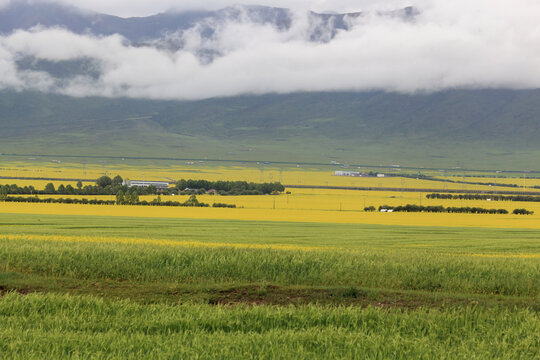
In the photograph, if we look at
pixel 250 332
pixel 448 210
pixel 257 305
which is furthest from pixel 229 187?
pixel 250 332

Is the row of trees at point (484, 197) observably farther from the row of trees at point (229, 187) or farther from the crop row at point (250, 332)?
the crop row at point (250, 332)

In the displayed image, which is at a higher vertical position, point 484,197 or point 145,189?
point 145,189

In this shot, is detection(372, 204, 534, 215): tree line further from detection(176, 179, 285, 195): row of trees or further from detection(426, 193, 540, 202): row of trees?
detection(176, 179, 285, 195): row of trees

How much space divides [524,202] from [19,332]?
4689 inches

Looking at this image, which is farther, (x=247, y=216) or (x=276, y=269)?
(x=247, y=216)

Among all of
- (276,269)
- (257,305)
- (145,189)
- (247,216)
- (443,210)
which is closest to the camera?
(257,305)

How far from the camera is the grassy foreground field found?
32.1 ft

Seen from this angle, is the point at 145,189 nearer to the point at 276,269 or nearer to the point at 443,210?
the point at 443,210

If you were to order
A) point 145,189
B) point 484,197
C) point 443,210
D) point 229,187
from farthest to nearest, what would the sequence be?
point 229,187 → point 484,197 → point 145,189 → point 443,210

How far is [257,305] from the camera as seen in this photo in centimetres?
1323

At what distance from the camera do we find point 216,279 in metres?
17.7

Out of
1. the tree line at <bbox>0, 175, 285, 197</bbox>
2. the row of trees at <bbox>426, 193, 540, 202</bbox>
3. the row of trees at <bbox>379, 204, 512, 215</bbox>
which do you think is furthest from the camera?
the row of trees at <bbox>426, 193, 540, 202</bbox>

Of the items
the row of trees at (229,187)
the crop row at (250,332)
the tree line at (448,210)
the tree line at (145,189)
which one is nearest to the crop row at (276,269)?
the crop row at (250,332)

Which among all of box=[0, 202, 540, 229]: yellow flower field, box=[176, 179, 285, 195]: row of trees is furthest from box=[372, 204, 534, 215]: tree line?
box=[176, 179, 285, 195]: row of trees
